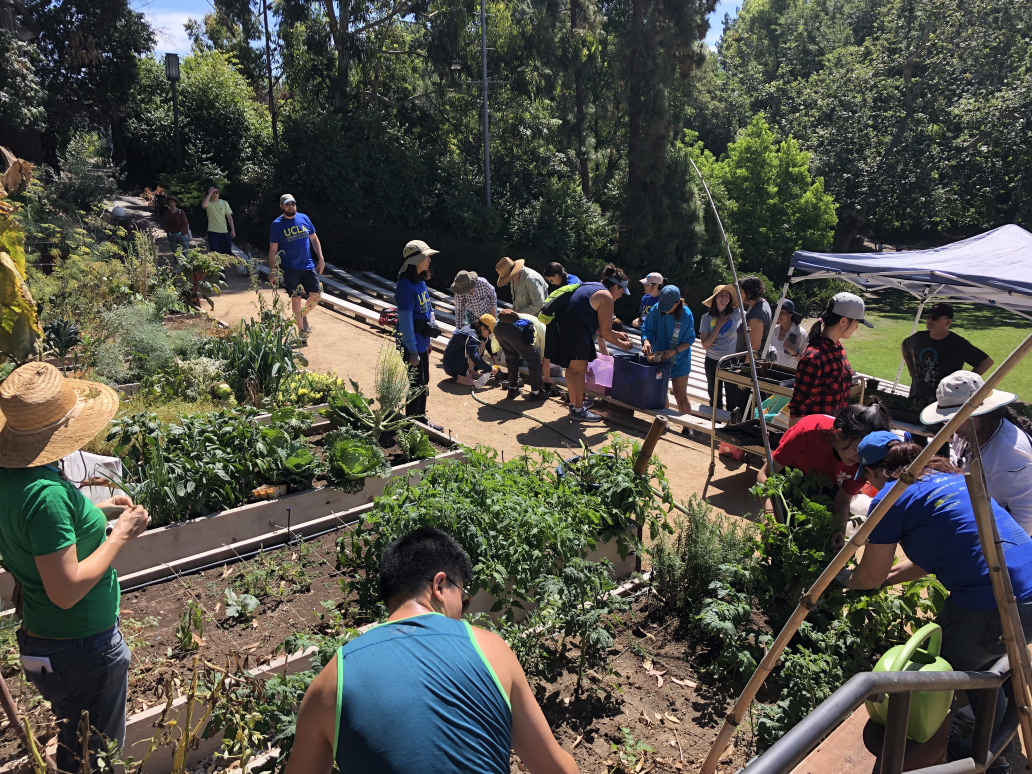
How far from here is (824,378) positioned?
18.5 feet

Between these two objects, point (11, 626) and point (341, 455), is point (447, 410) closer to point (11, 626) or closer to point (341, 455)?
point (341, 455)

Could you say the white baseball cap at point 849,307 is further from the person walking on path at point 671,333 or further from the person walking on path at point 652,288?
the person walking on path at point 652,288

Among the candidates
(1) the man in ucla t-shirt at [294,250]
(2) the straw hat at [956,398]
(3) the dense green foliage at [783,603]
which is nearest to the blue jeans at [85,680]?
(3) the dense green foliage at [783,603]

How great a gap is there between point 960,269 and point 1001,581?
5.71m

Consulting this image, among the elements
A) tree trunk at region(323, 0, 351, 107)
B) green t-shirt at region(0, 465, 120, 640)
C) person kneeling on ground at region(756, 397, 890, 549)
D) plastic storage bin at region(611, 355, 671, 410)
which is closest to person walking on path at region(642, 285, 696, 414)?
plastic storage bin at region(611, 355, 671, 410)

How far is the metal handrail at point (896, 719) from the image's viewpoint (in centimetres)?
165

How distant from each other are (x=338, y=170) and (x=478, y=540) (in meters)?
17.8

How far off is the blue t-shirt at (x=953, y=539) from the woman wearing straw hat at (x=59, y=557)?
3.14 meters

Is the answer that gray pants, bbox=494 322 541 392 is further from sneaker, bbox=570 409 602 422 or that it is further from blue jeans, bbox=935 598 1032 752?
blue jeans, bbox=935 598 1032 752

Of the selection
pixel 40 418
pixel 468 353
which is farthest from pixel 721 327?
pixel 40 418

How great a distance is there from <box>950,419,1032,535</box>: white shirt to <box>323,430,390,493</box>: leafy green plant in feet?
12.6

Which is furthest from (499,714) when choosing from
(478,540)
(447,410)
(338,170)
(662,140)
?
(662,140)

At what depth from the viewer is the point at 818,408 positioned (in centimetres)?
568

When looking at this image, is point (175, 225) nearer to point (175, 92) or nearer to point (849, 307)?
point (175, 92)
